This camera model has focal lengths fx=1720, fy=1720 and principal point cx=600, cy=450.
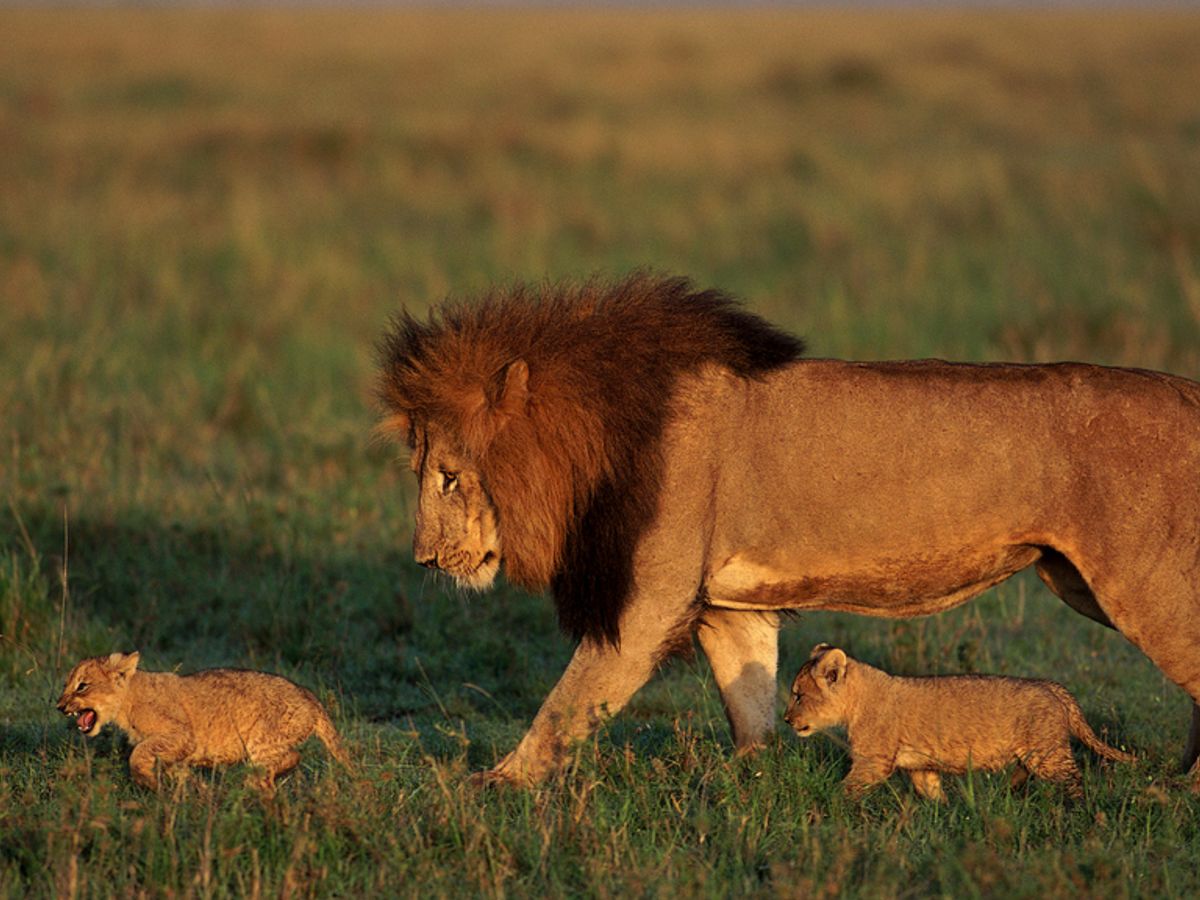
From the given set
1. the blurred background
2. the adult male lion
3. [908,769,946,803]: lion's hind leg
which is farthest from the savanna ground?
the adult male lion

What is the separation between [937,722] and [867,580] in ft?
1.53

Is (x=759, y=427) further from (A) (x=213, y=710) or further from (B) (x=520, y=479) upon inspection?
(A) (x=213, y=710)

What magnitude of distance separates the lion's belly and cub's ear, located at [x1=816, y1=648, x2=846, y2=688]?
18cm

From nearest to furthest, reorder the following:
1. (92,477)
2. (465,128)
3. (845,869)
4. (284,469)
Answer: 1. (845,869)
2. (92,477)
3. (284,469)
4. (465,128)

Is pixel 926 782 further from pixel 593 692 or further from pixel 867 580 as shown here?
pixel 593 692

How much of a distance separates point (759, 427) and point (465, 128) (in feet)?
53.3

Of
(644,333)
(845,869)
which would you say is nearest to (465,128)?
(644,333)

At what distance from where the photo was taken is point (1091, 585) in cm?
495

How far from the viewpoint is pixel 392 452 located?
30.0 feet

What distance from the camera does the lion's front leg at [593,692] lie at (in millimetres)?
5031

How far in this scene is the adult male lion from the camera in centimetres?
495

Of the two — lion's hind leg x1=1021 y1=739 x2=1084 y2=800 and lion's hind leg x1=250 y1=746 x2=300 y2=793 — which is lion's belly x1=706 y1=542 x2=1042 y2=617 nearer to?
lion's hind leg x1=1021 y1=739 x2=1084 y2=800

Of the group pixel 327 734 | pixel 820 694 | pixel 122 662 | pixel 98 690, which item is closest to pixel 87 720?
pixel 98 690

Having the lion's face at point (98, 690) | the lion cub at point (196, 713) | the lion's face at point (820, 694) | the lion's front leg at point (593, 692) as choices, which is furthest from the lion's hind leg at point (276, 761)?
the lion's face at point (820, 694)
